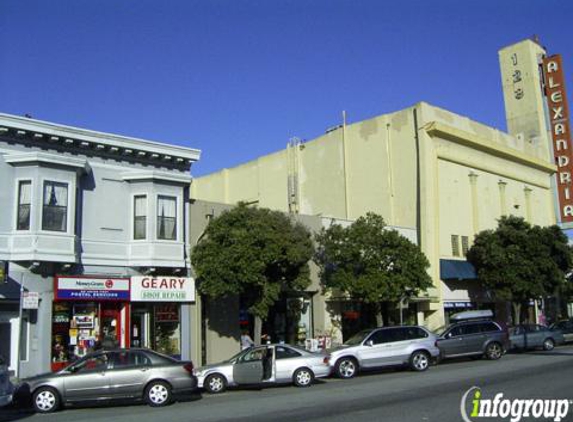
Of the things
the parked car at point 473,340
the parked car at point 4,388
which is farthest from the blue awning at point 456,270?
the parked car at point 4,388

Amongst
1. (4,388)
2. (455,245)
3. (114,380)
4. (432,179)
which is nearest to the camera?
(4,388)

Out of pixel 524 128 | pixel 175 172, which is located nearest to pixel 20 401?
A: pixel 175 172

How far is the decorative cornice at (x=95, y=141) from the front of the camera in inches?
792

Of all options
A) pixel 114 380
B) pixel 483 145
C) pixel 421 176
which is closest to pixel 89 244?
pixel 114 380

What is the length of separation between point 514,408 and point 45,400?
10.2 meters

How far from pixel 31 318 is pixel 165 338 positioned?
499 cm

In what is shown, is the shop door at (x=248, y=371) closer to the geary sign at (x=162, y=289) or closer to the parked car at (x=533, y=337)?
the geary sign at (x=162, y=289)

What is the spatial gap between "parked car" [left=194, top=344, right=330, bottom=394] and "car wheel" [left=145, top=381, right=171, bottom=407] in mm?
2306

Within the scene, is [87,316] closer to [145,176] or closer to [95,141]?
[145,176]

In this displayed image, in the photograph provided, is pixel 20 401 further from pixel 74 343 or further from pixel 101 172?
pixel 101 172

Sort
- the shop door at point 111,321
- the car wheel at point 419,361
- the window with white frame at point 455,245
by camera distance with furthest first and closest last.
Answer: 1. the window with white frame at point 455,245
2. the shop door at point 111,321
3. the car wheel at point 419,361

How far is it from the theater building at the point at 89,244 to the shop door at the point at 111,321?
0.12ft

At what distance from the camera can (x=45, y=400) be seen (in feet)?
46.4

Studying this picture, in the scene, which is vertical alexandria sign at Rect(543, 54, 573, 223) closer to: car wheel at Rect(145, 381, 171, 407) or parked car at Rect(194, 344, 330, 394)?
parked car at Rect(194, 344, 330, 394)
